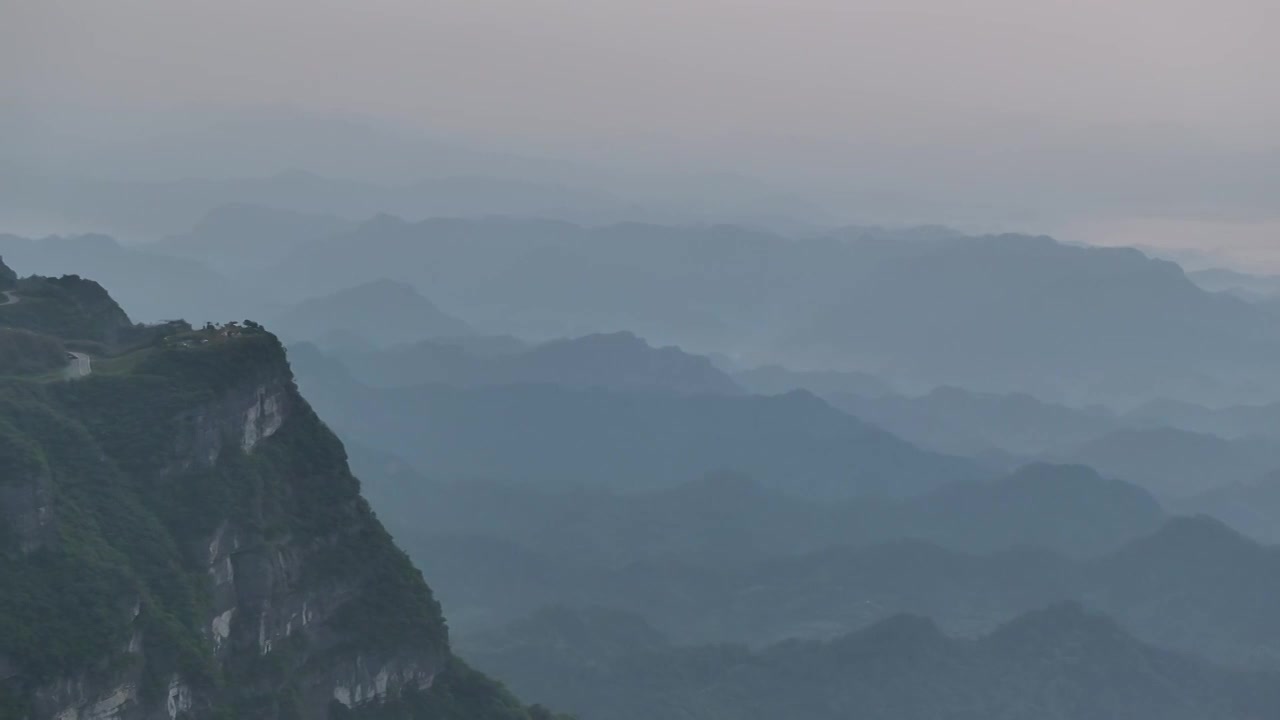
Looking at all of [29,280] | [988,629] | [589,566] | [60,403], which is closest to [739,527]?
[589,566]

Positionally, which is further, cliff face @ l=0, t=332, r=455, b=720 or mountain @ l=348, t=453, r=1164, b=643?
mountain @ l=348, t=453, r=1164, b=643

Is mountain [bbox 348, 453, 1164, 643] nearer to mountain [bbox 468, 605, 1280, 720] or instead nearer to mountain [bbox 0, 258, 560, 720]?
mountain [bbox 468, 605, 1280, 720]

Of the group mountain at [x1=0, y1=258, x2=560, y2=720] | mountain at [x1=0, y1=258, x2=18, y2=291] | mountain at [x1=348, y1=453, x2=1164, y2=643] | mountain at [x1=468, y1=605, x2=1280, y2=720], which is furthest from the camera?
mountain at [x1=348, y1=453, x2=1164, y2=643]

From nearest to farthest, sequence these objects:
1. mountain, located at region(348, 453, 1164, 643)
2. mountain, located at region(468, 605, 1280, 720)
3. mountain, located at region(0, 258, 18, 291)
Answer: mountain, located at region(0, 258, 18, 291) < mountain, located at region(468, 605, 1280, 720) < mountain, located at region(348, 453, 1164, 643)

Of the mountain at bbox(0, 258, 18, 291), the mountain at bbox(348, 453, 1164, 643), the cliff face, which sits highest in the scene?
the mountain at bbox(0, 258, 18, 291)

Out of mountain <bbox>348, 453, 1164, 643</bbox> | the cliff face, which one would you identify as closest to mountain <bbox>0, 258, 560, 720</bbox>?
the cliff face

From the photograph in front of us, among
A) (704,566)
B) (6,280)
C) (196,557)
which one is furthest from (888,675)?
(196,557)
